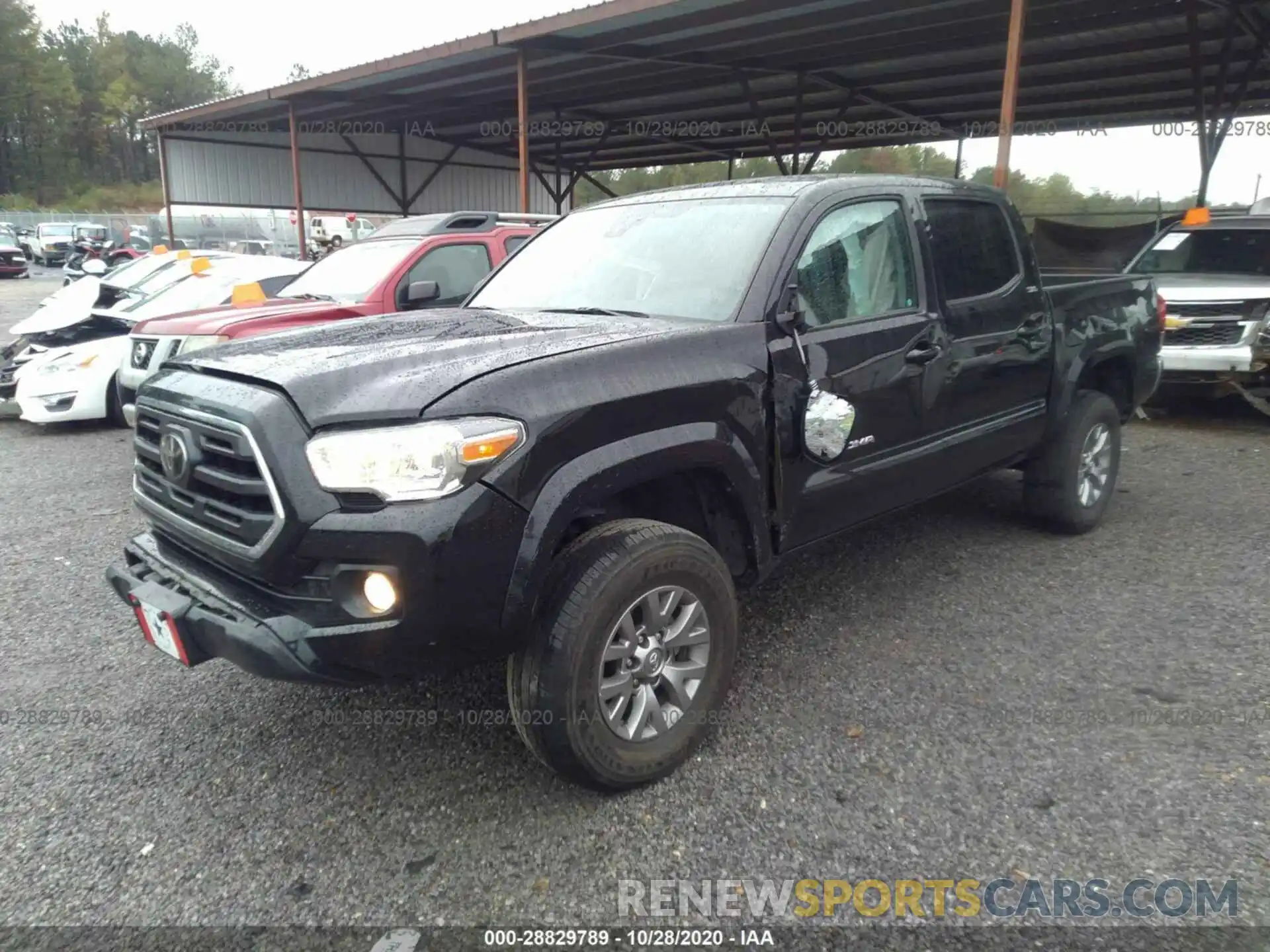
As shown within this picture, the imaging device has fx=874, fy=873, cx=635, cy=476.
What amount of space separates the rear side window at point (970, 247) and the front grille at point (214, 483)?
2.87m

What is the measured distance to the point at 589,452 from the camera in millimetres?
2479

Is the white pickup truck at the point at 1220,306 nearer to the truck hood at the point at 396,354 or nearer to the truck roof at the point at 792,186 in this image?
the truck roof at the point at 792,186

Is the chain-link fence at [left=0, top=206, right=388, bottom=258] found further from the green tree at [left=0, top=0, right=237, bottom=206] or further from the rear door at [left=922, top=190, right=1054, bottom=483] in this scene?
the green tree at [left=0, top=0, right=237, bottom=206]

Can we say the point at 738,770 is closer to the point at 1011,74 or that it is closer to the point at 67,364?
the point at 1011,74

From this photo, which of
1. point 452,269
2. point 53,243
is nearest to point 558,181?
point 452,269

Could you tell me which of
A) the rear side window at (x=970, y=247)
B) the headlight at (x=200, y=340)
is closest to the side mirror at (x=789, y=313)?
the rear side window at (x=970, y=247)

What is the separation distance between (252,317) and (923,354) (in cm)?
475

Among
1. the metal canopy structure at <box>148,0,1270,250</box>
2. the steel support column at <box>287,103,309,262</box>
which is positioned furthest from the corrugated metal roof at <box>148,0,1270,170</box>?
the steel support column at <box>287,103,309,262</box>

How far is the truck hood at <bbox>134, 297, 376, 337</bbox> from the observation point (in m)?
6.12

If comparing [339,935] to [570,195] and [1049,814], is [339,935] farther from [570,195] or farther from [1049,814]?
[570,195]

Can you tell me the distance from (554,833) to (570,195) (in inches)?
943

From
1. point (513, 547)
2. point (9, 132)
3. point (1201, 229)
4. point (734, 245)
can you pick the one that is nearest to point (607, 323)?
point (734, 245)

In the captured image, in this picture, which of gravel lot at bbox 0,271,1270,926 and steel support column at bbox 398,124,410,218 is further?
steel support column at bbox 398,124,410,218

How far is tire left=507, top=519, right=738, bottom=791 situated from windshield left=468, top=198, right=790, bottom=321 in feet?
3.05
